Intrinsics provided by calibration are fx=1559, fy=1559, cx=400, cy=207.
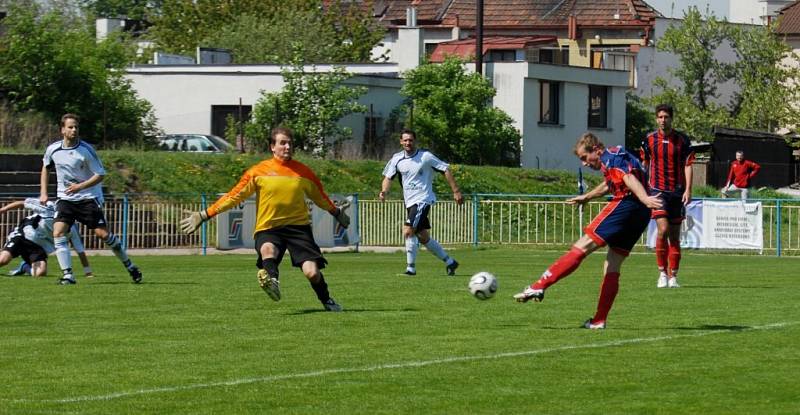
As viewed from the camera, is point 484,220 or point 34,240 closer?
point 34,240

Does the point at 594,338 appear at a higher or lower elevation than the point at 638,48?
lower

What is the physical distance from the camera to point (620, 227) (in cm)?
1347

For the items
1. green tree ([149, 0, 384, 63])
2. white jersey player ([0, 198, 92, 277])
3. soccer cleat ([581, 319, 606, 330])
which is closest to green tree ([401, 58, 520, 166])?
green tree ([149, 0, 384, 63])

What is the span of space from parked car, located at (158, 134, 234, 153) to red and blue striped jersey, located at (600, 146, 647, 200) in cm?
3669

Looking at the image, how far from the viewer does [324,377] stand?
1050cm

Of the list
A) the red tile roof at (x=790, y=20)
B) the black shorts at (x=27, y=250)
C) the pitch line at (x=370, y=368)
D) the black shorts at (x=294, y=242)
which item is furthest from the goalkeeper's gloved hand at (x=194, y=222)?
the red tile roof at (x=790, y=20)

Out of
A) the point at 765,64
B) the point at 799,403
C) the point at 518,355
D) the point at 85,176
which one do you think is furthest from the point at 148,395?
the point at 765,64

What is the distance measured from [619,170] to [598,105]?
52.3 metres

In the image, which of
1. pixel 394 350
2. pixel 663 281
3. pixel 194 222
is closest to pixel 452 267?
pixel 663 281

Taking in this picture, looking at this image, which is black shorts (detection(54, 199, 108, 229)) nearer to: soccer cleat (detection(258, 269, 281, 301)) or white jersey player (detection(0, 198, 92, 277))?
white jersey player (detection(0, 198, 92, 277))

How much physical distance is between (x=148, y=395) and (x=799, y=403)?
3.99 meters

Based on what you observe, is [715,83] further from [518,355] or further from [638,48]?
[518,355]

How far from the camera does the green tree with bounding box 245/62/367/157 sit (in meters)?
50.2

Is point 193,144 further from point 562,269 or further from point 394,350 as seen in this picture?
point 394,350
